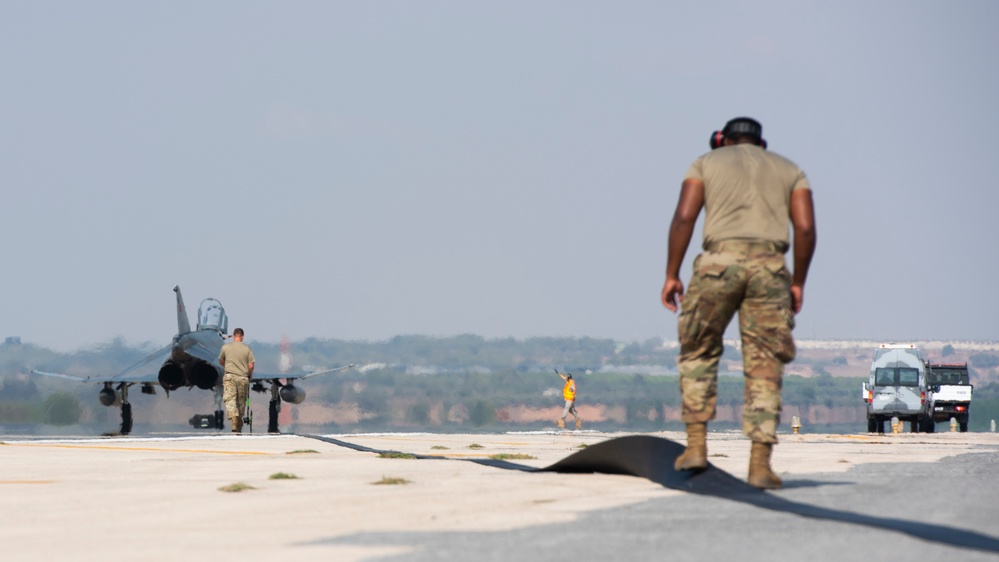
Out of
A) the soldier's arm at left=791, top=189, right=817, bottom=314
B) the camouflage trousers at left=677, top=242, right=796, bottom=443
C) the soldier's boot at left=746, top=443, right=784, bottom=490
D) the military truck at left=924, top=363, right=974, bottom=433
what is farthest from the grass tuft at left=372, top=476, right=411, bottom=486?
the military truck at left=924, top=363, right=974, bottom=433

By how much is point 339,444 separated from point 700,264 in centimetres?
1024

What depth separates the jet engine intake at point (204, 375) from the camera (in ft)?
116

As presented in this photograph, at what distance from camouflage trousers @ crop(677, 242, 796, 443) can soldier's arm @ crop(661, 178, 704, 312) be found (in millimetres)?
120

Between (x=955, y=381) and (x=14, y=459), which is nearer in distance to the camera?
(x=14, y=459)

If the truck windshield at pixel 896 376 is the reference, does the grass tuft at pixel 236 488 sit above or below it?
below

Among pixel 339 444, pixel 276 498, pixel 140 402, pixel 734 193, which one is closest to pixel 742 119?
pixel 734 193

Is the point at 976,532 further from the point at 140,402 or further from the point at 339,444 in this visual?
the point at 140,402

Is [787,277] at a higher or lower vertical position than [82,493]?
higher

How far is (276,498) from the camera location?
24.8 feet

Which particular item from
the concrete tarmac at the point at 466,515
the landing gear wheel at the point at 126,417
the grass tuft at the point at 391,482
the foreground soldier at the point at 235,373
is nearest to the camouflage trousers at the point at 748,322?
the concrete tarmac at the point at 466,515

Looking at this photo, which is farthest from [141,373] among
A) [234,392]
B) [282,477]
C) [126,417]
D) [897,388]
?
[282,477]

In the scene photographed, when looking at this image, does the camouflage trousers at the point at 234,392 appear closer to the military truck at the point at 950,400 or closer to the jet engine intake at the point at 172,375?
the jet engine intake at the point at 172,375

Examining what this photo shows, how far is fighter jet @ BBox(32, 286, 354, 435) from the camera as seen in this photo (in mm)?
35406

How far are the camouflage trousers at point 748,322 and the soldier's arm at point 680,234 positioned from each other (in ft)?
0.39
